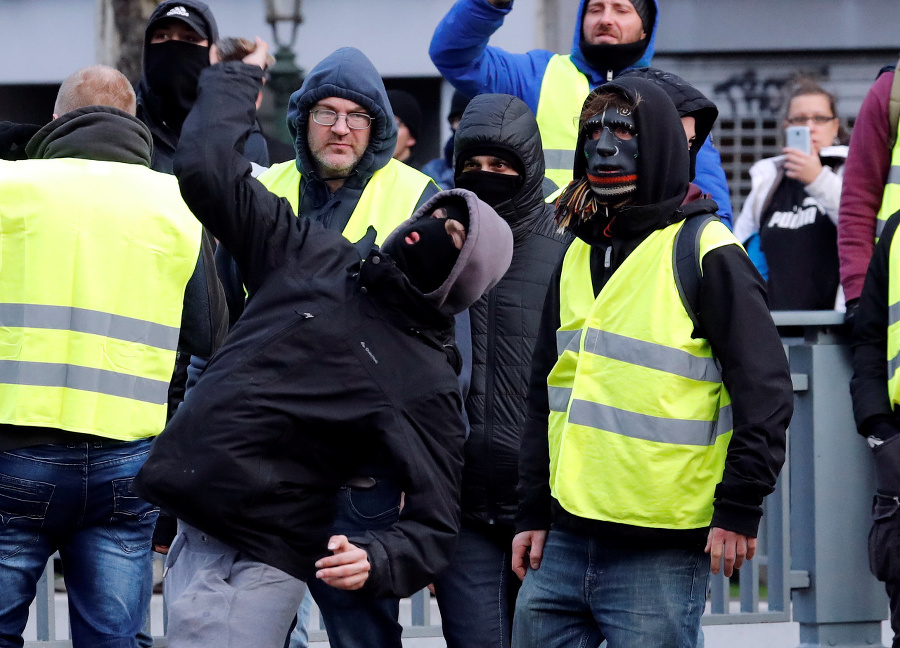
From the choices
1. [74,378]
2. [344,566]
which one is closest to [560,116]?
[74,378]

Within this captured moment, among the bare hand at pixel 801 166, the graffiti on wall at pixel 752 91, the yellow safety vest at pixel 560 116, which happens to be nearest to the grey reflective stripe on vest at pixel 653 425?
the yellow safety vest at pixel 560 116

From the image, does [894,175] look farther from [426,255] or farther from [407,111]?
[407,111]

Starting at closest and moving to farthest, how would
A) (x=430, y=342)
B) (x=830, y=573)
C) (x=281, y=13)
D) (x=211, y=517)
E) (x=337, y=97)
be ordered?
(x=211, y=517)
(x=430, y=342)
(x=337, y=97)
(x=830, y=573)
(x=281, y=13)

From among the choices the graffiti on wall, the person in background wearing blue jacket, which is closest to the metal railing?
the person in background wearing blue jacket

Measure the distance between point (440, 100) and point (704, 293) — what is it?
20.3ft

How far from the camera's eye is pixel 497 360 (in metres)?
4.04

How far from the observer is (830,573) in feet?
15.6

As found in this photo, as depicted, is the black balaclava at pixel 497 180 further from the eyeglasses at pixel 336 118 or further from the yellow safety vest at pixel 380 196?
the eyeglasses at pixel 336 118

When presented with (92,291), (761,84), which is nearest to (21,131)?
(92,291)

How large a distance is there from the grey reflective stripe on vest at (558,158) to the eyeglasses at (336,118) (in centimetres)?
92

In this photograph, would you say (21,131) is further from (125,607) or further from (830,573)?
(830,573)

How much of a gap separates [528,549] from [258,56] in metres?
1.48

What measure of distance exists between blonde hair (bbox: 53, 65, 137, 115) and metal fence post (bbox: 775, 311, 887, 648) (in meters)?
2.36

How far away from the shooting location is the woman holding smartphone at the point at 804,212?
5738mm
